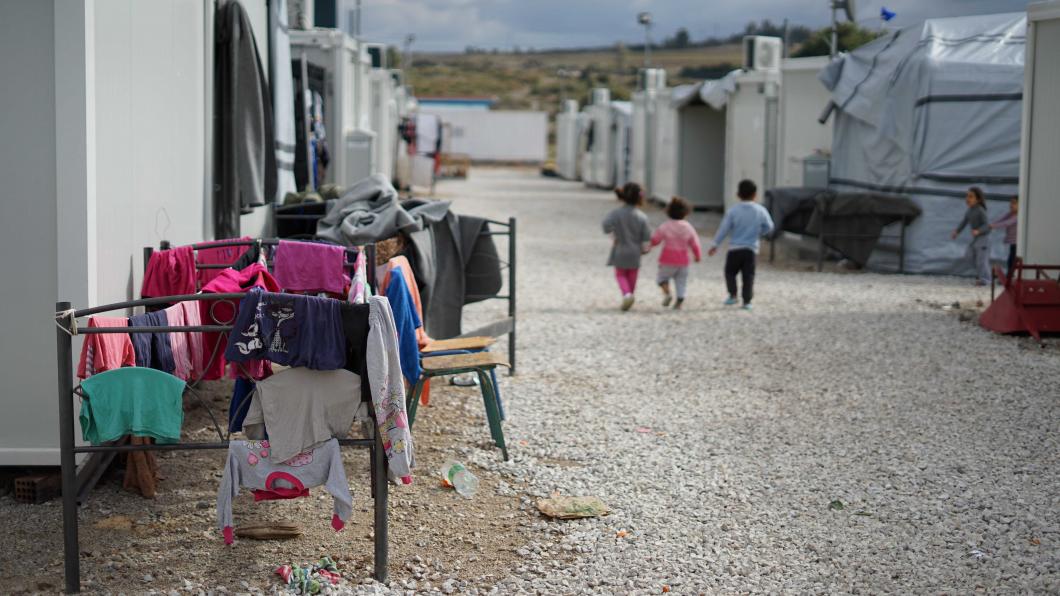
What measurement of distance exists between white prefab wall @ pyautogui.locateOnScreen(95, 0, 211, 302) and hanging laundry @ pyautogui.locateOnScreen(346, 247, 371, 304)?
992mm

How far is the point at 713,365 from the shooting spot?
8.01 metres

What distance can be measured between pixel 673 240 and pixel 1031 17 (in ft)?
11.1

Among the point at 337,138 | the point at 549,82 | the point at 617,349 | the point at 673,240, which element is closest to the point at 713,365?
the point at 617,349

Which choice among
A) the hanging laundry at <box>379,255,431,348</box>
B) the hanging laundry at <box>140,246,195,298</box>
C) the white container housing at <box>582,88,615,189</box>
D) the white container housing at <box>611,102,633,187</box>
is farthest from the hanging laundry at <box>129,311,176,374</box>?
the white container housing at <box>582,88,615,189</box>

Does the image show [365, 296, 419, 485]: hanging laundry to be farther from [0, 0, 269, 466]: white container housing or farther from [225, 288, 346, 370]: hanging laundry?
[0, 0, 269, 466]: white container housing

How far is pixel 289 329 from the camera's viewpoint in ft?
12.3

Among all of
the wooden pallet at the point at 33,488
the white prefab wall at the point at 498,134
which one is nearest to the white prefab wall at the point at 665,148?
the wooden pallet at the point at 33,488

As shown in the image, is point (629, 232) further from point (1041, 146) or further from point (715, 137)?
point (715, 137)

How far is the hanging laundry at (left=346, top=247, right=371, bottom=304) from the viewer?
14.4 ft

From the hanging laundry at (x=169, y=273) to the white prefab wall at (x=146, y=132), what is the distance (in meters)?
0.09

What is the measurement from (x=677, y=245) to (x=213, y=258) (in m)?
5.63

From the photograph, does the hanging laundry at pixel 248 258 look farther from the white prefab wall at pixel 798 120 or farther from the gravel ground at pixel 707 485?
the white prefab wall at pixel 798 120

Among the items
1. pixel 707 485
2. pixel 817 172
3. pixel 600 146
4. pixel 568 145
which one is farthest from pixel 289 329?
pixel 568 145

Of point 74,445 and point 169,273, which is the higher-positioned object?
point 169,273
